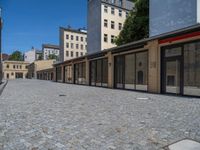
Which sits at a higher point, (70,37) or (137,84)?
(70,37)

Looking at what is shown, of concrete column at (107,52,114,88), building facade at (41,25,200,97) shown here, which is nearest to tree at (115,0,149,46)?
building facade at (41,25,200,97)

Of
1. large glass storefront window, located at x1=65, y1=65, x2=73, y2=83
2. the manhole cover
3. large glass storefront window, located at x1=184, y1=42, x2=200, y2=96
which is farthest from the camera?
large glass storefront window, located at x1=65, y1=65, x2=73, y2=83

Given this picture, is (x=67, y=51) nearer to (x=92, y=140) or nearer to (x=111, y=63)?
(x=111, y=63)

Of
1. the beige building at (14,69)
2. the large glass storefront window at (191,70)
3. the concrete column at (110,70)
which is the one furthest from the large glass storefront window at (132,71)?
the beige building at (14,69)

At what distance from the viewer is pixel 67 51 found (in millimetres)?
74188

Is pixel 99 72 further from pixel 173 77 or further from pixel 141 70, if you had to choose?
pixel 173 77

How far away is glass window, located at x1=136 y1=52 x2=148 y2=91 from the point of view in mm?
18953

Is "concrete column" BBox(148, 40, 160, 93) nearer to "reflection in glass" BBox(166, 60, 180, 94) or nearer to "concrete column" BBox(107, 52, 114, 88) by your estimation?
"reflection in glass" BBox(166, 60, 180, 94)

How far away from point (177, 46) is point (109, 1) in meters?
38.4

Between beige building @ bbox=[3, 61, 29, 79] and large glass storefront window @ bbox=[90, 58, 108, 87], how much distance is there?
71.8 metres

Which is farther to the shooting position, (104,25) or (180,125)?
(104,25)

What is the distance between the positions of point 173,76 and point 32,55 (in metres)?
113

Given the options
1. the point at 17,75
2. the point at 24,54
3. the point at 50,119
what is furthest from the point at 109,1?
→ the point at 24,54

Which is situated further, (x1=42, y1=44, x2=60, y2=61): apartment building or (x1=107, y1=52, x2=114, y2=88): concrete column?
(x1=42, y1=44, x2=60, y2=61): apartment building
